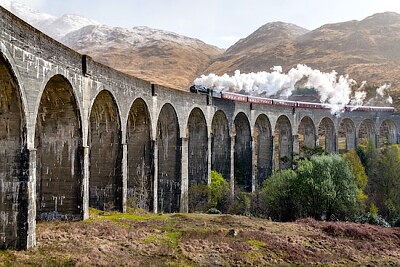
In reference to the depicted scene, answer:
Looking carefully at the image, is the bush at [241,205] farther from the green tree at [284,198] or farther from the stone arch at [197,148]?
the stone arch at [197,148]

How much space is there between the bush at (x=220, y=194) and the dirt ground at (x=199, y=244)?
36.2 feet

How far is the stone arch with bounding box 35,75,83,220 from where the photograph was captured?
2038cm

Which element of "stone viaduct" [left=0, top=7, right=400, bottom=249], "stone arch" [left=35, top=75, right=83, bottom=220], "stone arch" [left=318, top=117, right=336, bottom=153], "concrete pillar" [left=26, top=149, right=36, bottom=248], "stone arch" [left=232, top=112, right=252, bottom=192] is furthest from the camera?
"stone arch" [left=318, top=117, right=336, bottom=153]

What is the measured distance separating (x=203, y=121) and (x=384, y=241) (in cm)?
1918

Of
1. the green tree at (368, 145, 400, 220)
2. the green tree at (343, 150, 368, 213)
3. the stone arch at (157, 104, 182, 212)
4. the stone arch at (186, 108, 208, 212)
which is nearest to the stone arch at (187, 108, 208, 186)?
the stone arch at (186, 108, 208, 212)

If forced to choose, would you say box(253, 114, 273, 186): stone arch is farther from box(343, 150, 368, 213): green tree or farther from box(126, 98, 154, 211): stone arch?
box(126, 98, 154, 211): stone arch

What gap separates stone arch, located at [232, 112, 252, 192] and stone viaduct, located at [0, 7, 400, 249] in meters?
0.11

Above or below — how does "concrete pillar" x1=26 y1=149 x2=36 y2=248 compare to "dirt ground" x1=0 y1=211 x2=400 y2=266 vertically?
above

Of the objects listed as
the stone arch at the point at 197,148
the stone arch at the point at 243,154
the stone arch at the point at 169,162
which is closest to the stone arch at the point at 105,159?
the stone arch at the point at 169,162

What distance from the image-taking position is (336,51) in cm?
14000

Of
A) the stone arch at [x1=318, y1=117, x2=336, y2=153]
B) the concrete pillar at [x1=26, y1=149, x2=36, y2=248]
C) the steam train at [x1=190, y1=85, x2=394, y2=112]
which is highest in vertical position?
the steam train at [x1=190, y1=85, x2=394, y2=112]

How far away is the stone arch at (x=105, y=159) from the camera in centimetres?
2519

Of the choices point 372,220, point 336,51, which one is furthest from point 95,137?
point 336,51

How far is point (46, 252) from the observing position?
49.9 feet
